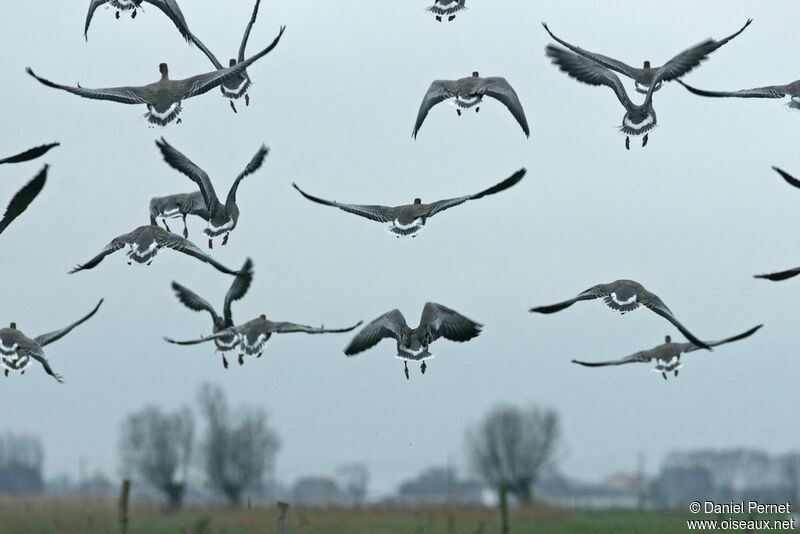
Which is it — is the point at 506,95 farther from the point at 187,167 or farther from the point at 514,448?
the point at 514,448

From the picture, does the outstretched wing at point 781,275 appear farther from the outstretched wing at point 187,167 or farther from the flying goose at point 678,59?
the outstretched wing at point 187,167

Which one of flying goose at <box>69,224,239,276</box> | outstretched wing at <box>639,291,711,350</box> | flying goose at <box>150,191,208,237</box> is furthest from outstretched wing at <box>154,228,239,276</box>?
outstretched wing at <box>639,291,711,350</box>

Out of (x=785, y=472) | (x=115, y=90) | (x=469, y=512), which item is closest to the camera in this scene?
(x=115, y=90)

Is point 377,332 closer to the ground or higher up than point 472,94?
closer to the ground

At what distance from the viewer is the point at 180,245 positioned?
1608 centimetres

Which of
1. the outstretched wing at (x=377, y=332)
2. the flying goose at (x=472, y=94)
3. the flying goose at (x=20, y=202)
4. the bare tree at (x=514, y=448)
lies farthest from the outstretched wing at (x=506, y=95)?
the bare tree at (x=514, y=448)

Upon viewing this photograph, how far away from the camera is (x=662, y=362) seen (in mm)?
16109

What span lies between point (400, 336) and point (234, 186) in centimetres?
434

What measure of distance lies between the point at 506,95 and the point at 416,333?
14.1 feet

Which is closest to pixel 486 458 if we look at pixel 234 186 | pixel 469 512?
pixel 469 512

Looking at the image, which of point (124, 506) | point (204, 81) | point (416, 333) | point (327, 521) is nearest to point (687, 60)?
point (416, 333)

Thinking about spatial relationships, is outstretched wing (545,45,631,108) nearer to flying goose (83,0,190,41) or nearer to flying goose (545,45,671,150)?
flying goose (545,45,671,150)

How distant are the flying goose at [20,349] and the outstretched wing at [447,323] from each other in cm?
464

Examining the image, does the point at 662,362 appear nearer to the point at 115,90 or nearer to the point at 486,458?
the point at 115,90
